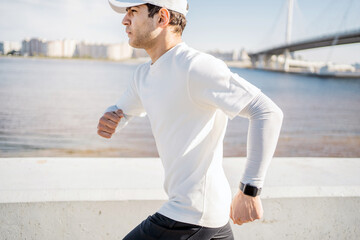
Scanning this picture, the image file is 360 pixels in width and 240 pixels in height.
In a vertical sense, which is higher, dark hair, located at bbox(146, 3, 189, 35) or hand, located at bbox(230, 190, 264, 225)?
dark hair, located at bbox(146, 3, 189, 35)

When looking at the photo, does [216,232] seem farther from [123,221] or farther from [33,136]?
[33,136]

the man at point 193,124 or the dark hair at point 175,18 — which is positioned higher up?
the dark hair at point 175,18

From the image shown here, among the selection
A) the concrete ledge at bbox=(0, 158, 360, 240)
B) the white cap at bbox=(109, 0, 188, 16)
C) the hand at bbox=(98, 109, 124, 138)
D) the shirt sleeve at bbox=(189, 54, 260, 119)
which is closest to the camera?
the shirt sleeve at bbox=(189, 54, 260, 119)

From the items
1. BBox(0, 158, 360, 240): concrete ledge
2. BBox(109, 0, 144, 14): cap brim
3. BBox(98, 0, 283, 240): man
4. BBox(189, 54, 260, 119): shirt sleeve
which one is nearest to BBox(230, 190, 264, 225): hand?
BBox(98, 0, 283, 240): man

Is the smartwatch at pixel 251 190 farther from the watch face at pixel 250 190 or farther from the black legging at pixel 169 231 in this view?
the black legging at pixel 169 231

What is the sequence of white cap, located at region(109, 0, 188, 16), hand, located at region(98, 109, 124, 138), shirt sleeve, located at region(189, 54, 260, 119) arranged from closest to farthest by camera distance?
shirt sleeve, located at region(189, 54, 260, 119), white cap, located at region(109, 0, 188, 16), hand, located at region(98, 109, 124, 138)

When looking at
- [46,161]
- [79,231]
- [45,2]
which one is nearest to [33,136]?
[46,161]

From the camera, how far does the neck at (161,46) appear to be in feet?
3.26

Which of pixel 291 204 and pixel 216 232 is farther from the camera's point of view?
pixel 291 204

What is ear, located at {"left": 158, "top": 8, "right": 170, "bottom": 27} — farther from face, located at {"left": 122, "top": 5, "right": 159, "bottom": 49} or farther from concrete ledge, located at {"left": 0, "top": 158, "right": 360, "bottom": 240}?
concrete ledge, located at {"left": 0, "top": 158, "right": 360, "bottom": 240}

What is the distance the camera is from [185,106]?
90cm

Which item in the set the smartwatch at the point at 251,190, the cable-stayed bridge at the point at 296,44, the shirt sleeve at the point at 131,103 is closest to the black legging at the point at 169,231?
the smartwatch at the point at 251,190

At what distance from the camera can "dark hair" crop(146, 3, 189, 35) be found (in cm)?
97

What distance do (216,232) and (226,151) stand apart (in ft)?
16.8
